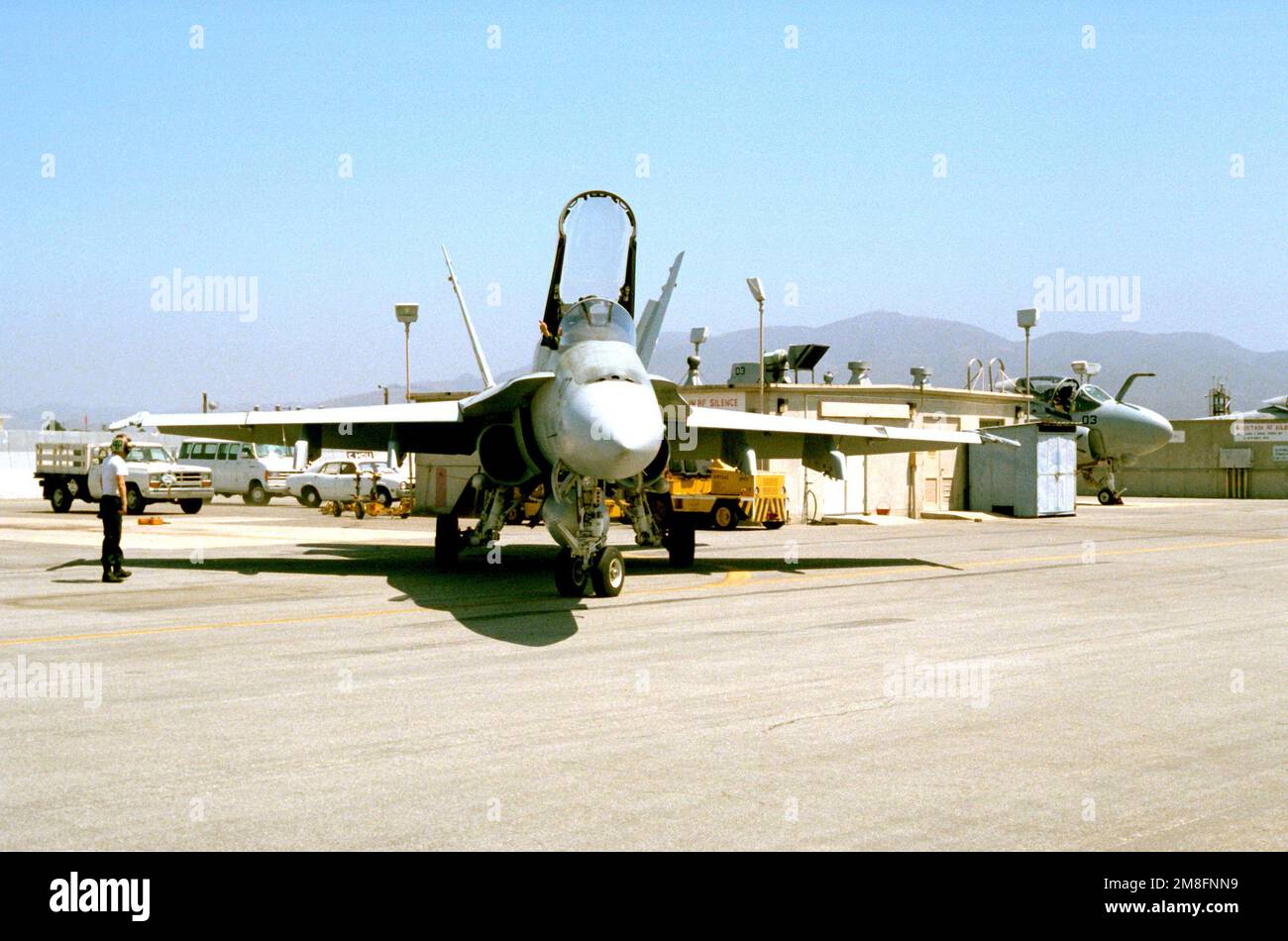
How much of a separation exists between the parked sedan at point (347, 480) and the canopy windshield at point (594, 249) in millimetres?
25468

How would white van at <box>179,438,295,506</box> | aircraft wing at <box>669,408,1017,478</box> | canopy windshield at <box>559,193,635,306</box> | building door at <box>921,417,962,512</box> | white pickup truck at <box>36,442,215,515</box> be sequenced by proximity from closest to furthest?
canopy windshield at <box>559,193,635,306</box> → aircraft wing at <box>669,408,1017,478</box> → white pickup truck at <box>36,442,215,515</box> → building door at <box>921,417,962,512</box> → white van at <box>179,438,295,506</box>

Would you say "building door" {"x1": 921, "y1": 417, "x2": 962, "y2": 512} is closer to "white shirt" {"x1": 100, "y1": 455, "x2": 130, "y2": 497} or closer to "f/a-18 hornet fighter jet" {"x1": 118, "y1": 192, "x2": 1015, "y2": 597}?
"f/a-18 hornet fighter jet" {"x1": 118, "y1": 192, "x2": 1015, "y2": 597}

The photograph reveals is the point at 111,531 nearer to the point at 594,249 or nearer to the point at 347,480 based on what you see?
the point at 594,249

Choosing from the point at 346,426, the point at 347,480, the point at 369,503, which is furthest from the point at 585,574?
the point at 347,480

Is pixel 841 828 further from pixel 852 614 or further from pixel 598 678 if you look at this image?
pixel 852 614

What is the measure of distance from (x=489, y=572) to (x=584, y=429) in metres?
8.25

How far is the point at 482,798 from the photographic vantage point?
643 centimetres

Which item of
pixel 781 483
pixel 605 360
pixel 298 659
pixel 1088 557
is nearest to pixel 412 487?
pixel 781 483

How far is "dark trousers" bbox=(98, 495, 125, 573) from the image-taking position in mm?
17781

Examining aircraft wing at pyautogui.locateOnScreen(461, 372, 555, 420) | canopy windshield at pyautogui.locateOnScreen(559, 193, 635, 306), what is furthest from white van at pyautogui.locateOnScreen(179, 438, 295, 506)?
→ canopy windshield at pyautogui.locateOnScreen(559, 193, 635, 306)

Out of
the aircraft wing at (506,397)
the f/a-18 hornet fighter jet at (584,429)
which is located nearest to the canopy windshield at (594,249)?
the f/a-18 hornet fighter jet at (584,429)

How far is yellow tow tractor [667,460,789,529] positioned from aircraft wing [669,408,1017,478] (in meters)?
8.46
